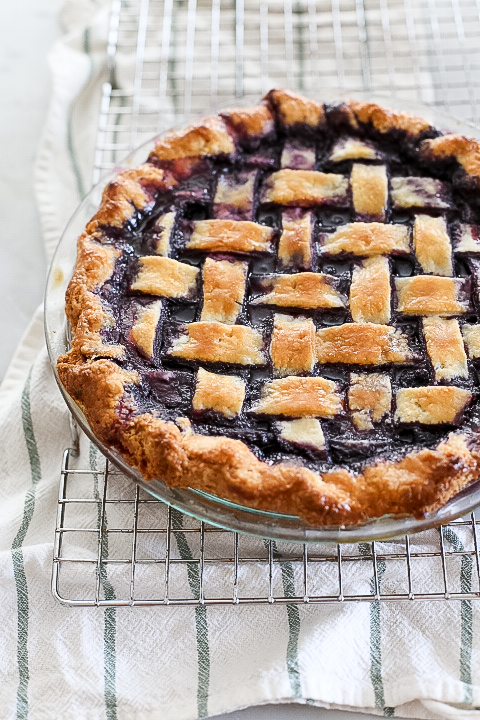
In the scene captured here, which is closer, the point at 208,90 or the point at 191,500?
the point at 191,500

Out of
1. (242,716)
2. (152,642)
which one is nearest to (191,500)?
(152,642)

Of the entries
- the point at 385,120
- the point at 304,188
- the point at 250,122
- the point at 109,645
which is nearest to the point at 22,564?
the point at 109,645

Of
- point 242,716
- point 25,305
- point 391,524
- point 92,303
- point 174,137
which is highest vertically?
point 174,137

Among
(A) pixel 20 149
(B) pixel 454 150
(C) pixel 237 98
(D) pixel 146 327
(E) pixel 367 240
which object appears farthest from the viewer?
(A) pixel 20 149

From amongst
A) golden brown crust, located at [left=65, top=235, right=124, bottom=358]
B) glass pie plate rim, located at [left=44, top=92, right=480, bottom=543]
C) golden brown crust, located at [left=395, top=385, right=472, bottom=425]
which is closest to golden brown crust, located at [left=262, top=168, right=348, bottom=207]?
golden brown crust, located at [left=65, top=235, right=124, bottom=358]

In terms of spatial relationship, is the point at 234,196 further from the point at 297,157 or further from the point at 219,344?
the point at 219,344

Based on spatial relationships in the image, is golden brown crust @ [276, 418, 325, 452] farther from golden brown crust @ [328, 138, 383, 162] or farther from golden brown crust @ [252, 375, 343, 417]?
golden brown crust @ [328, 138, 383, 162]

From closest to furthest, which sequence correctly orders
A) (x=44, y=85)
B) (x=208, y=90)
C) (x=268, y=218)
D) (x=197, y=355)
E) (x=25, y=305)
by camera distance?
(x=197, y=355) < (x=268, y=218) < (x=25, y=305) < (x=208, y=90) < (x=44, y=85)

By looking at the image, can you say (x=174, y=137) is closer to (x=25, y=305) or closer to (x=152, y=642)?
(x=25, y=305)
